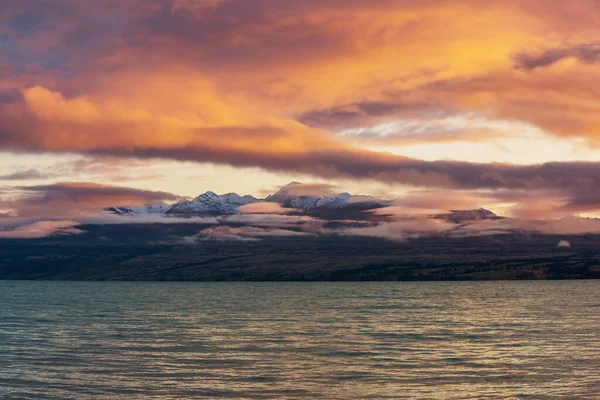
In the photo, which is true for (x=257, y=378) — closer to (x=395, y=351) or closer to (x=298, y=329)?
(x=395, y=351)

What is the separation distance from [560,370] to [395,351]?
20754 mm

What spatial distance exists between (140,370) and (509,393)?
34358mm

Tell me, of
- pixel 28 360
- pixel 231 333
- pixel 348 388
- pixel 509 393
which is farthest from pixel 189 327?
pixel 509 393

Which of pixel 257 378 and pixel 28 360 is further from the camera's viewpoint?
pixel 28 360

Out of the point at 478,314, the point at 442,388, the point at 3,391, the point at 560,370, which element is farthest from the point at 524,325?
the point at 3,391

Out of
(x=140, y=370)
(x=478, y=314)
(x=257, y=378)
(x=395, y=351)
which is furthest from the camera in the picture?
(x=478, y=314)

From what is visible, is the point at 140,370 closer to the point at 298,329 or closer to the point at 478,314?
the point at 298,329

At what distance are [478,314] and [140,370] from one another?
335 feet

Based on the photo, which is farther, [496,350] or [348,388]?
[496,350]

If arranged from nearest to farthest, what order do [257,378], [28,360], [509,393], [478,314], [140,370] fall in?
[509,393] → [257,378] → [140,370] → [28,360] → [478,314]

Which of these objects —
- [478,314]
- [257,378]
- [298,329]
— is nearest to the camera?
[257,378]

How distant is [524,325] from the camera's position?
121m

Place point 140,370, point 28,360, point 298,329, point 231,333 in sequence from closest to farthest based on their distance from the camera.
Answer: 1. point 140,370
2. point 28,360
3. point 231,333
4. point 298,329

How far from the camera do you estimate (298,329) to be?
373 ft
